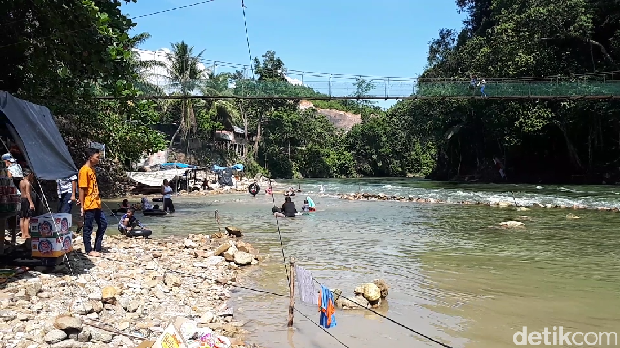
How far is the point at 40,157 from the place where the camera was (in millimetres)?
6047

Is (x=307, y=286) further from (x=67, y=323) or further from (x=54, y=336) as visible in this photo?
(x=54, y=336)

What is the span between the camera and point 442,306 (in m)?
6.85

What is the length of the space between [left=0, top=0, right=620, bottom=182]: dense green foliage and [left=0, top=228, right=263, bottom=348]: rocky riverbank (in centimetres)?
401

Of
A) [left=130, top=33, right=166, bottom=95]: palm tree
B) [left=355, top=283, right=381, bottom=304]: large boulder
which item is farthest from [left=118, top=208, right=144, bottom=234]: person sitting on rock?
[left=130, top=33, right=166, bottom=95]: palm tree

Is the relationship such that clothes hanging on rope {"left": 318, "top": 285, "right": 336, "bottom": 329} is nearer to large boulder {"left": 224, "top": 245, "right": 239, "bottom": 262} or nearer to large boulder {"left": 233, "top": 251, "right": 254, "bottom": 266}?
large boulder {"left": 233, "top": 251, "right": 254, "bottom": 266}

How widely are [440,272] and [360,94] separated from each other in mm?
15988

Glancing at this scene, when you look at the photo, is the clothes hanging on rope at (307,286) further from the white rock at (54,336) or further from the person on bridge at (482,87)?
the person on bridge at (482,87)

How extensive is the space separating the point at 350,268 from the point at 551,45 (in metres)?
29.8

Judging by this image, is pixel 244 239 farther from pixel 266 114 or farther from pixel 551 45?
pixel 266 114

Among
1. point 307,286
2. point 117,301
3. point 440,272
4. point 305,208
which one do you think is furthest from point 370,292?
point 305,208

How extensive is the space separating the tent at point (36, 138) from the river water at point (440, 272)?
112 inches

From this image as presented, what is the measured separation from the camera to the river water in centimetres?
593

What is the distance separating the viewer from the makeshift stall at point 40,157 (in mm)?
5836

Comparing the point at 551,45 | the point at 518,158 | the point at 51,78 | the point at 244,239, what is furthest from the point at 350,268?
the point at 518,158
